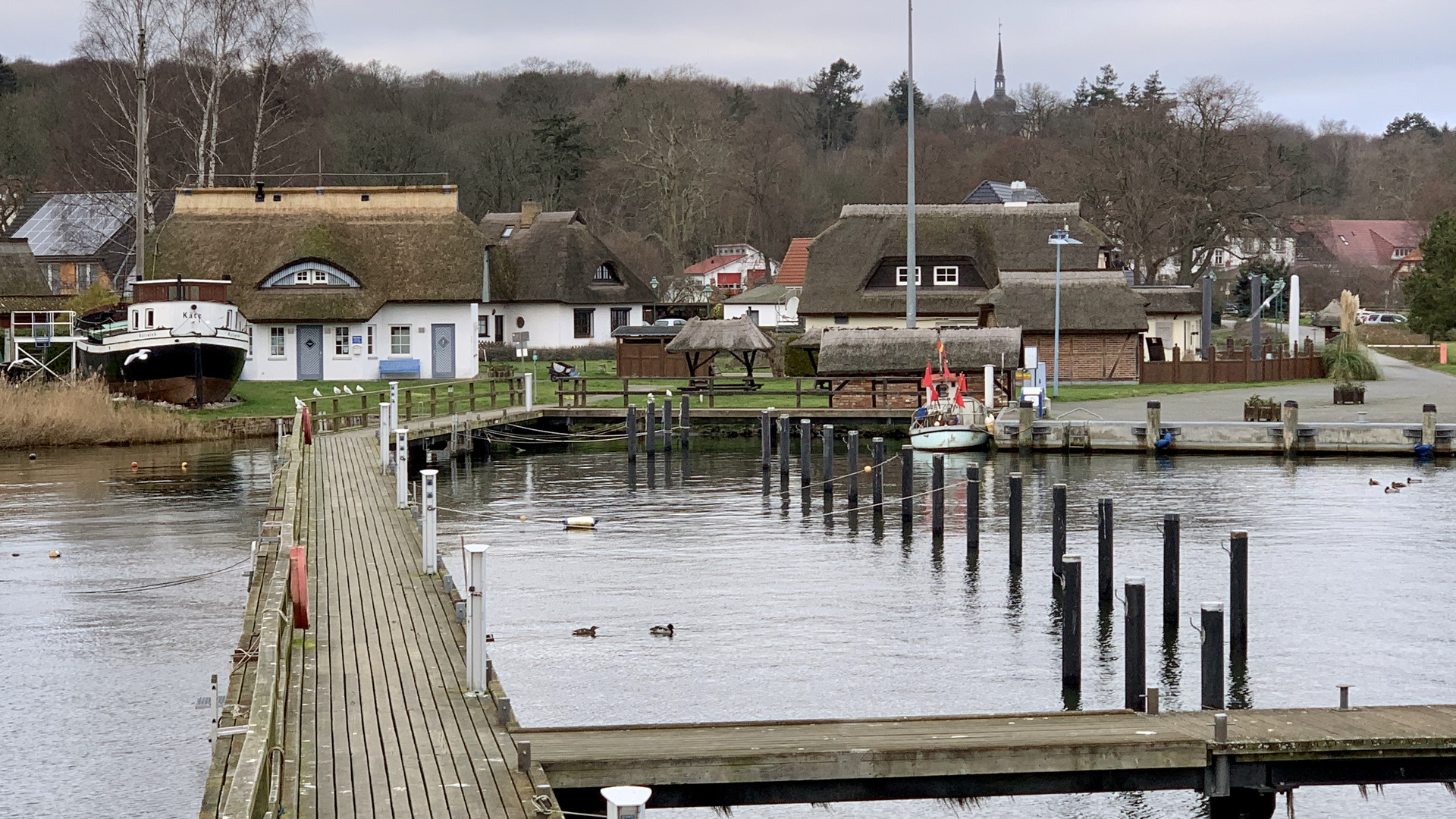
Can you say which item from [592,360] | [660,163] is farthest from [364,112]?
[592,360]

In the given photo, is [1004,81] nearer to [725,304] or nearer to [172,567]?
[725,304]

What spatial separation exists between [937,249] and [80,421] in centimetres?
3236

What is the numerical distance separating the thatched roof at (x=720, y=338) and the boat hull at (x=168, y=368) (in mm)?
13748

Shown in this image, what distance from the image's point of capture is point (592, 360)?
68.4 meters

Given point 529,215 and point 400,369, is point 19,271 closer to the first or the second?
point 400,369

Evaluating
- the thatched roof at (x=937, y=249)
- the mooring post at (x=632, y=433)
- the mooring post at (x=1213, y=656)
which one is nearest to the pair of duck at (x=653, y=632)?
the mooring post at (x=1213, y=656)

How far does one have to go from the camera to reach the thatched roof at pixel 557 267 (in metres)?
68.6

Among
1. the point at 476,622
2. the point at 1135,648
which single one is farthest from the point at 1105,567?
the point at 476,622

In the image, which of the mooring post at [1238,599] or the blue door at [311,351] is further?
the blue door at [311,351]

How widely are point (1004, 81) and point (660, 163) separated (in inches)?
4839

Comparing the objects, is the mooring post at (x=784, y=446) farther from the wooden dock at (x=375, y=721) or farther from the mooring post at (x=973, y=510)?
the wooden dock at (x=375, y=721)

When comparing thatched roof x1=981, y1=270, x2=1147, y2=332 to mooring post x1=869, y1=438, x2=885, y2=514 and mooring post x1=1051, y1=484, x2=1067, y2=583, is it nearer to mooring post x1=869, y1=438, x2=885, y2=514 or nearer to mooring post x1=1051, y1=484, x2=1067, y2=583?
mooring post x1=869, y1=438, x2=885, y2=514

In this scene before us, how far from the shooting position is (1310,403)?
1879 inches

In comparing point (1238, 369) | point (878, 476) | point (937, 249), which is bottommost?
point (878, 476)
